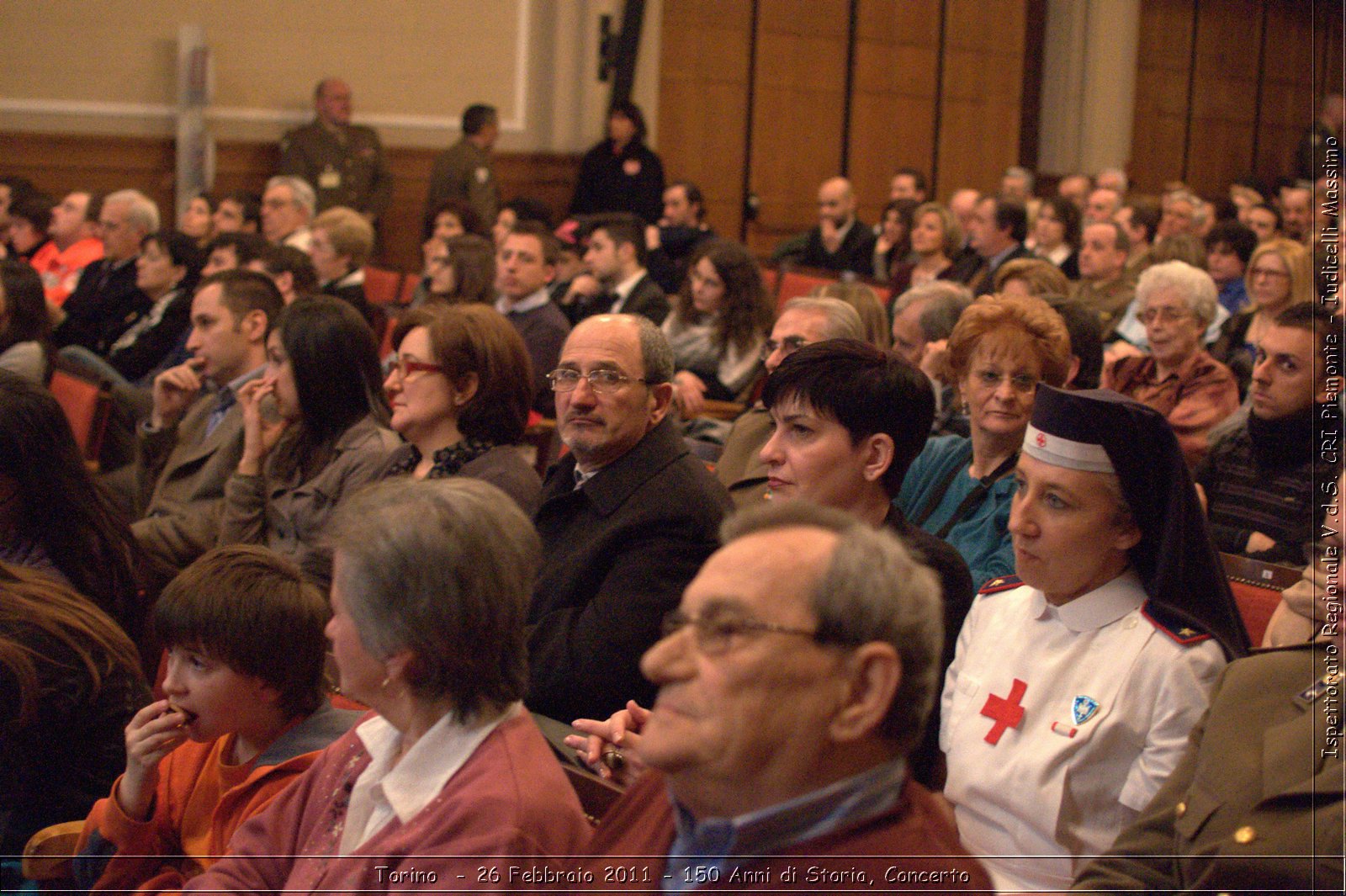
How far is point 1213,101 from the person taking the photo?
47.6 feet

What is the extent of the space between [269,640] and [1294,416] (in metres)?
2.73

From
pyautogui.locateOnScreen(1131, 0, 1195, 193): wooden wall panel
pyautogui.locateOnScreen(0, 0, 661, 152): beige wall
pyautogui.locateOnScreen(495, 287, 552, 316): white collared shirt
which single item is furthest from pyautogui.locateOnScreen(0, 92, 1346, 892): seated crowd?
pyautogui.locateOnScreen(1131, 0, 1195, 193): wooden wall panel

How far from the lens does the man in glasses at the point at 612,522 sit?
2729 millimetres

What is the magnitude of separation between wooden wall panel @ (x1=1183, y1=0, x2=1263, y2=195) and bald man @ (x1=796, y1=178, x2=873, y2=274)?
21.0 ft

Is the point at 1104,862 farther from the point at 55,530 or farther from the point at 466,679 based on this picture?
→ the point at 55,530

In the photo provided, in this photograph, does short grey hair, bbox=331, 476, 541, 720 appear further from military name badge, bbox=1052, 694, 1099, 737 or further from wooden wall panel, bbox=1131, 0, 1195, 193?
wooden wall panel, bbox=1131, 0, 1195, 193

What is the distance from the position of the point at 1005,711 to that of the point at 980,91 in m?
11.5

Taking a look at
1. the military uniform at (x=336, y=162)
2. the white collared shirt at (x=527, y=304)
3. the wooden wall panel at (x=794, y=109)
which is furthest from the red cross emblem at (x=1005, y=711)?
the wooden wall panel at (x=794, y=109)

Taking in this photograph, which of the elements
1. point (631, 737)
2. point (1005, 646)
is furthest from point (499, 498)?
point (1005, 646)

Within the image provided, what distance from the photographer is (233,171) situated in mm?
10102

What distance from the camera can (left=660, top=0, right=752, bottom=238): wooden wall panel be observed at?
11.7m

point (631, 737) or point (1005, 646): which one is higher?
point (1005, 646)

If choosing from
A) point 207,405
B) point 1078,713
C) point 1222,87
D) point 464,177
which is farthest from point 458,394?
point 1222,87

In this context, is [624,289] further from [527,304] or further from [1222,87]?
[1222,87]
